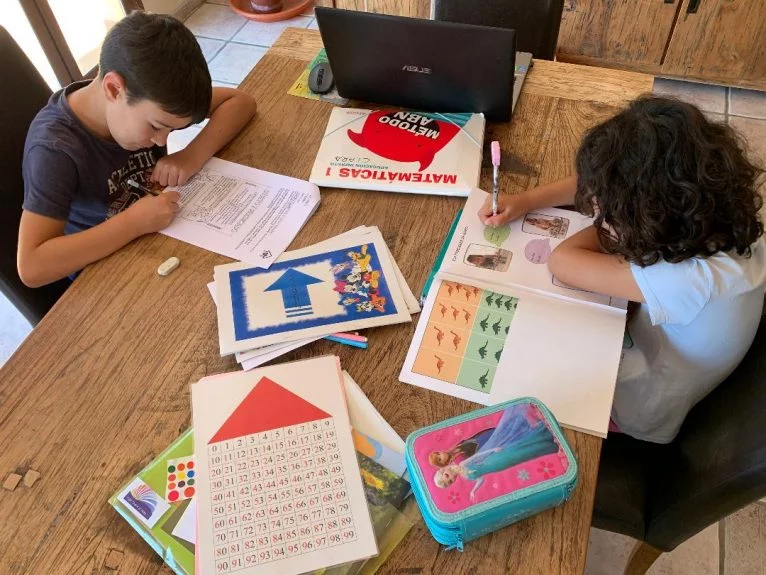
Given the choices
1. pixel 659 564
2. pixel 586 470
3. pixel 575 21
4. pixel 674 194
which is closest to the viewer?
pixel 586 470

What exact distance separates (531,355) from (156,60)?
0.77 m

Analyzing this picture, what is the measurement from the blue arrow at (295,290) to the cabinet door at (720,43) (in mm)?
2196

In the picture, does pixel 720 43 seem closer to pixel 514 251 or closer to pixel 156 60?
pixel 514 251

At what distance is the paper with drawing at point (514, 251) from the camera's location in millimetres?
880

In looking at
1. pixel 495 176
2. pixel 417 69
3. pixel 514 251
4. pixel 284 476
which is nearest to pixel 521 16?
pixel 417 69

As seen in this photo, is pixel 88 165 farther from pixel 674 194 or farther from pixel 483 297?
pixel 674 194

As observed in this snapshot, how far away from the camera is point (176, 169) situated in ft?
3.63

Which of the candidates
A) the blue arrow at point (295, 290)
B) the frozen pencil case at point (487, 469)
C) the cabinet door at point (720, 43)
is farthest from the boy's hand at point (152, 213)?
the cabinet door at point (720, 43)

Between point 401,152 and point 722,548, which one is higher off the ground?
point 401,152

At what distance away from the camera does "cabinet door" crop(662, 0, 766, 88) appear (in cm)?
229

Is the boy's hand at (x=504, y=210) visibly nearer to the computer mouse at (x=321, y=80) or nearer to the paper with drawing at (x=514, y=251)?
the paper with drawing at (x=514, y=251)

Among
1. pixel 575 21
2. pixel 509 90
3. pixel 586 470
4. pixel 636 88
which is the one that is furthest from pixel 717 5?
pixel 586 470

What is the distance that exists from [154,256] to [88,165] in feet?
0.91

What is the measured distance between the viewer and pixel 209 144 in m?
1.14
